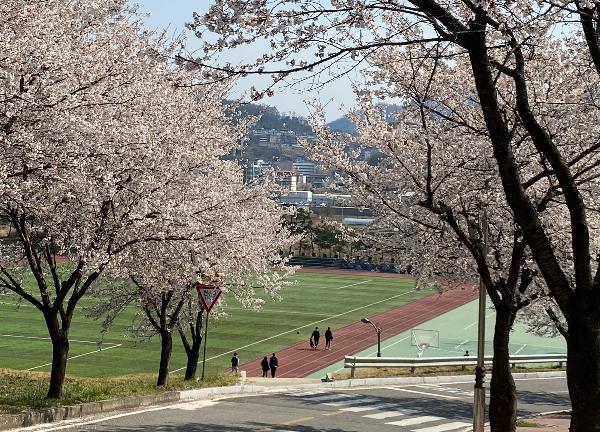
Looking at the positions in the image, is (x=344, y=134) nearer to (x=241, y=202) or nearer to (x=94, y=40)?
(x=241, y=202)

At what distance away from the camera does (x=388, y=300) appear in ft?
250

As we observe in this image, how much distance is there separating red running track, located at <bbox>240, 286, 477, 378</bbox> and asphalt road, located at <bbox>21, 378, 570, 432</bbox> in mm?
4789

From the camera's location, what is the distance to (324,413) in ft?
67.1

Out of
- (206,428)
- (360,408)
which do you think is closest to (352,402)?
(360,408)

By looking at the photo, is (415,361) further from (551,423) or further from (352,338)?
(352,338)

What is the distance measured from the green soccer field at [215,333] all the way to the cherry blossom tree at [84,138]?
12760 mm

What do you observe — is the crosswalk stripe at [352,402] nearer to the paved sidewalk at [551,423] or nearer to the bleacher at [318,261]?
the paved sidewalk at [551,423]

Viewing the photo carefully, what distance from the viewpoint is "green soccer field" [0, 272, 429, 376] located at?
42969 millimetres

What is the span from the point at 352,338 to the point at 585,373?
150 feet

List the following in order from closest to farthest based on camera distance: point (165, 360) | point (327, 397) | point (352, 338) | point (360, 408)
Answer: point (360, 408) < point (327, 397) < point (165, 360) < point (352, 338)

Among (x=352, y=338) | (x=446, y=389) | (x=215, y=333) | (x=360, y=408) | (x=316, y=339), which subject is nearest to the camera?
(x=360, y=408)

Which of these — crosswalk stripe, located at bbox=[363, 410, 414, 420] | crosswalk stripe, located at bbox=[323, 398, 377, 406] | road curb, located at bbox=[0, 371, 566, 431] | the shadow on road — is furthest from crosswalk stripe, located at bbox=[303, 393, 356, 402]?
the shadow on road

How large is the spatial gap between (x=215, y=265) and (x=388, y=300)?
5307 centimetres

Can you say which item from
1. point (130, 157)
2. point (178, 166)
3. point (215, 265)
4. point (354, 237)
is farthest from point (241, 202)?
point (130, 157)
